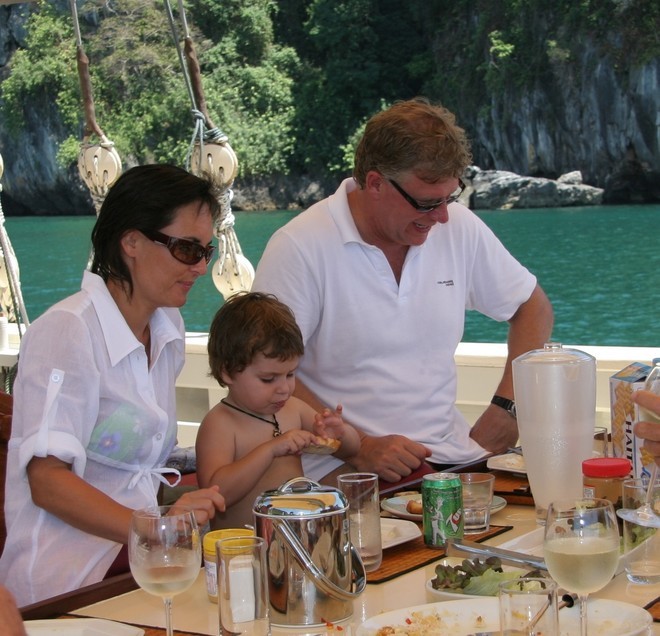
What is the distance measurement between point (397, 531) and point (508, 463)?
479 mm

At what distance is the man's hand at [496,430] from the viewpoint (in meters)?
2.50

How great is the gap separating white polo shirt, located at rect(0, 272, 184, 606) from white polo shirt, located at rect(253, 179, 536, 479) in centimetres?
58

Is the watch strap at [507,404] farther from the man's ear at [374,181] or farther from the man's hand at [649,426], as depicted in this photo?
the man's hand at [649,426]

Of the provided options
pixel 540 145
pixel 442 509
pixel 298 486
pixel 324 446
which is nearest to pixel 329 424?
pixel 324 446

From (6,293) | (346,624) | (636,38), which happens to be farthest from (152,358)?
(636,38)

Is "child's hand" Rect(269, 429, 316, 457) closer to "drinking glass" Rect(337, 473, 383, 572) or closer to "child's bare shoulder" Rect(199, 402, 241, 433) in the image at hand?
"child's bare shoulder" Rect(199, 402, 241, 433)

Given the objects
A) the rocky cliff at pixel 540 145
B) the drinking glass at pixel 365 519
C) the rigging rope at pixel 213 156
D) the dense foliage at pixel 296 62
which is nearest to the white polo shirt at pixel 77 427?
the drinking glass at pixel 365 519

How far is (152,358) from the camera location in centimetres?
183

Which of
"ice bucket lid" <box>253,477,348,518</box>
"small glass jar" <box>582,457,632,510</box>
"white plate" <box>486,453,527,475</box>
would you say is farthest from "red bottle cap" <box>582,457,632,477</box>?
"ice bucket lid" <box>253,477,348,518</box>

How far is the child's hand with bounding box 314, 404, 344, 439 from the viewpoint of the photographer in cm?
Result: 196

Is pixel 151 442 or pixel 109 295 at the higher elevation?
pixel 109 295

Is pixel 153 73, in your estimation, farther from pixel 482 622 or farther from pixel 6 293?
pixel 482 622

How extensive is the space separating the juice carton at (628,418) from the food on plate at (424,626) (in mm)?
522

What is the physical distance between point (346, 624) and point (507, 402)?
4.45 feet
